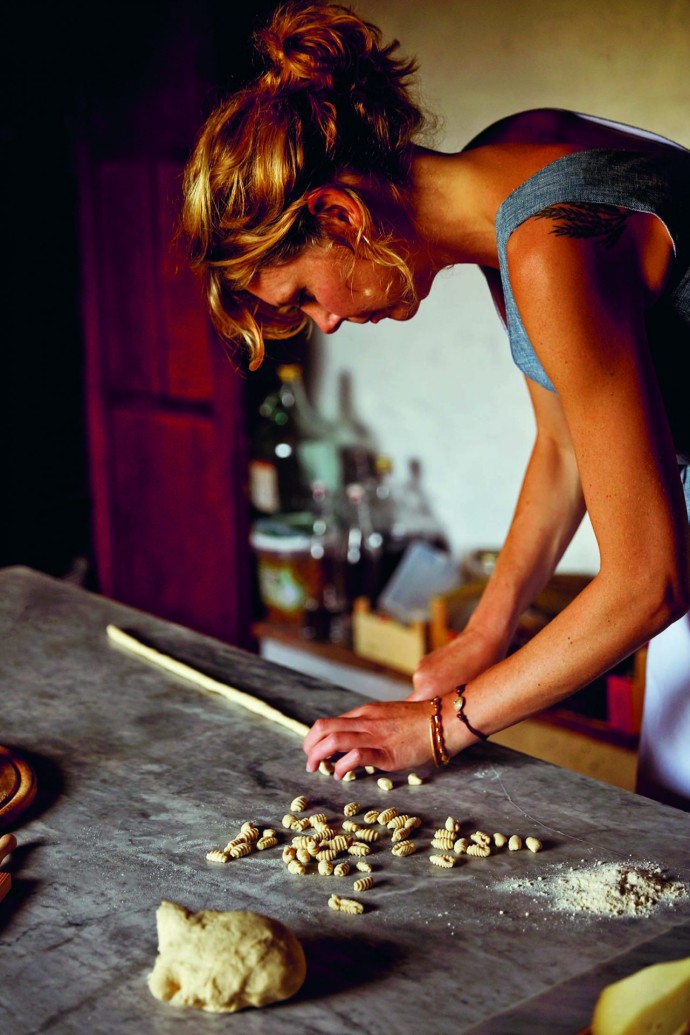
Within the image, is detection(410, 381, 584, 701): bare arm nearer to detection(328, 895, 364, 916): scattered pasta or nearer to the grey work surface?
the grey work surface

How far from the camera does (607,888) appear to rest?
107 cm

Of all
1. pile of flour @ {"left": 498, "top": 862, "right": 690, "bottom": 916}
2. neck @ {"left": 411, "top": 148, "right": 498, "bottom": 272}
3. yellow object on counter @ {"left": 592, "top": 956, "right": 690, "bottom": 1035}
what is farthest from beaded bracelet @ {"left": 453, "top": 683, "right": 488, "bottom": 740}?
neck @ {"left": 411, "top": 148, "right": 498, "bottom": 272}

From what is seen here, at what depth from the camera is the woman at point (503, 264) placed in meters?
1.14

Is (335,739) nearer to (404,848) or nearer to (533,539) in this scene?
(404,848)

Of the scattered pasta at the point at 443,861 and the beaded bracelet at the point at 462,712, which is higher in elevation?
the beaded bracelet at the point at 462,712

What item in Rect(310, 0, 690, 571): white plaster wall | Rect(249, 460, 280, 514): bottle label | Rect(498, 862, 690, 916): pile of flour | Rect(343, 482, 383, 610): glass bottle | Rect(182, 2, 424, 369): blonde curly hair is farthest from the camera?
Rect(249, 460, 280, 514): bottle label

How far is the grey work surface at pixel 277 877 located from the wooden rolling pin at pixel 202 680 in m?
0.02

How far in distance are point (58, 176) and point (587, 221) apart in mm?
3334

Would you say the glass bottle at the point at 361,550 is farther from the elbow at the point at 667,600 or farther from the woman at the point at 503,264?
the elbow at the point at 667,600

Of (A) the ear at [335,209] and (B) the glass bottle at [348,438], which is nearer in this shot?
(A) the ear at [335,209]

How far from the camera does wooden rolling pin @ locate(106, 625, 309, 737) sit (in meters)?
1.48

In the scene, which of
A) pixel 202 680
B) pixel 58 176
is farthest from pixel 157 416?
pixel 202 680

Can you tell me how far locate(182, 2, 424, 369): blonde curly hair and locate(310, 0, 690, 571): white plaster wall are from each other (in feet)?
2.95

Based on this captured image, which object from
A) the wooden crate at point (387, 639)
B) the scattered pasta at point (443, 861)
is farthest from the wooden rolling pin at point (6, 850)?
the wooden crate at point (387, 639)
